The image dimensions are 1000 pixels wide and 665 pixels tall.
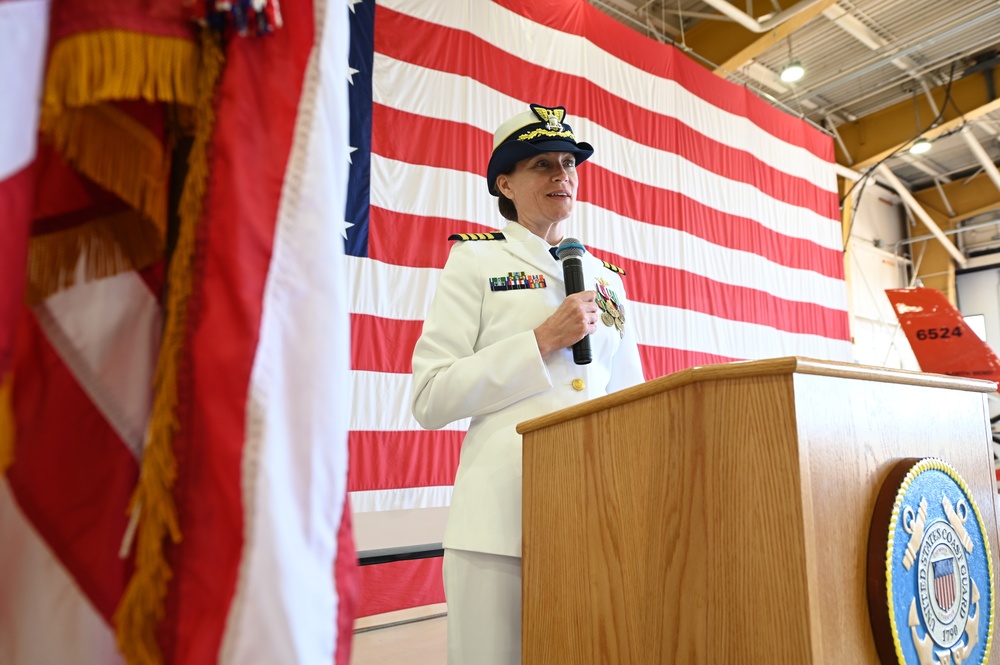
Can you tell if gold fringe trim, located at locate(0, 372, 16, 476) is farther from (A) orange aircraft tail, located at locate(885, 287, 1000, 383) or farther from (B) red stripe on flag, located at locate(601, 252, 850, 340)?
(A) orange aircraft tail, located at locate(885, 287, 1000, 383)

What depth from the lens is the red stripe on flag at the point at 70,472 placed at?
21.9 inches

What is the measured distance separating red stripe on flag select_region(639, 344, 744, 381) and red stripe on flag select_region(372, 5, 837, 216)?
4.47 feet

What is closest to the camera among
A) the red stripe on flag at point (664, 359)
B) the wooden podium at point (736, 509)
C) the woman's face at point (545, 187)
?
the wooden podium at point (736, 509)

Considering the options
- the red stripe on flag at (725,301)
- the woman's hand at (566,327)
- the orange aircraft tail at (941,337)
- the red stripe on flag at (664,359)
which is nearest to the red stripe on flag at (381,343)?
the red stripe on flag at (725,301)

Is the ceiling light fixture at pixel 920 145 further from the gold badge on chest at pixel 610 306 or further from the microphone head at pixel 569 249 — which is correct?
the microphone head at pixel 569 249

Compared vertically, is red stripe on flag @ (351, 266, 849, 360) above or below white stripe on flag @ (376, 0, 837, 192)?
below

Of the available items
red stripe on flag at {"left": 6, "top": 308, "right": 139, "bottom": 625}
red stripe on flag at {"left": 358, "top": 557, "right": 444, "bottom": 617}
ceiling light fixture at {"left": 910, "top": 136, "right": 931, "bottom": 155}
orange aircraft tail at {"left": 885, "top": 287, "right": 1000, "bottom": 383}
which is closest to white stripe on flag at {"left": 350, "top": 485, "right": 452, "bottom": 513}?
red stripe on flag at {"left": 358, "top": 557, "right": 444, "bottom": 617}

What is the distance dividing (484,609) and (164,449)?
769 mm

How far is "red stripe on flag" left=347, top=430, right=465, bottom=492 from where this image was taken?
8.97 feet

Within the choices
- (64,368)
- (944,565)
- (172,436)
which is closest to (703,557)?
(944,565)

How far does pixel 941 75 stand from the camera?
7.00 metres

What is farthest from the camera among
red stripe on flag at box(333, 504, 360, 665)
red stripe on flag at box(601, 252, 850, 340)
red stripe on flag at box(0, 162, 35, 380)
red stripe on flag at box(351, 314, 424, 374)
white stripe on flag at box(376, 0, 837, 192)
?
red stripe on flag at box(601, 252, 850, 340)

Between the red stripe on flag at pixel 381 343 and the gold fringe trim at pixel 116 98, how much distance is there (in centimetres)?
226

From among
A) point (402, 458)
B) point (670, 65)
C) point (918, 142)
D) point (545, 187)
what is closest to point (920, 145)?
point (918, 142)
